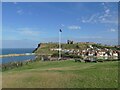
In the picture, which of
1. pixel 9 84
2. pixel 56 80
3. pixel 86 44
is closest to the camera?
pixel 9 84

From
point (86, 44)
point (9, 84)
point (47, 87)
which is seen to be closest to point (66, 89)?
point (47, 87)

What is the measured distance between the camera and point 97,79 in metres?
18.1

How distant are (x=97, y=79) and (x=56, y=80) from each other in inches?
106

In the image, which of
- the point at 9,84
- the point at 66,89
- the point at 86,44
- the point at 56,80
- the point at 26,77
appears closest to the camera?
the point at 66,89

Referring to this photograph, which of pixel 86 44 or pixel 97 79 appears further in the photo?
pixel 86 44

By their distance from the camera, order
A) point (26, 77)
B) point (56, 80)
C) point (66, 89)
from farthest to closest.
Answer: point (26, 77), point (56, 80), point (66, 89)

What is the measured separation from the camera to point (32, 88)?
1530 centimetres

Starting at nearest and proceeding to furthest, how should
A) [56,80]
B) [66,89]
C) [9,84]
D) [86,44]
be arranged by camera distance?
[66,89]
[9,84]
[56,80]
[86,44]

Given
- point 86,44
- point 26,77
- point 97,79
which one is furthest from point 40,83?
point 86,44

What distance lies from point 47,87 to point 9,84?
7.90 feet

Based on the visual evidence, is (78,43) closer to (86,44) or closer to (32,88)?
(86,44)

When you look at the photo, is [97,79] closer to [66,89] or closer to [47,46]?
[66,89]

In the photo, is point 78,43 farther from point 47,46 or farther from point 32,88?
point 32,88

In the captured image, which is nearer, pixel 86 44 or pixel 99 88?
pixel 99 88
